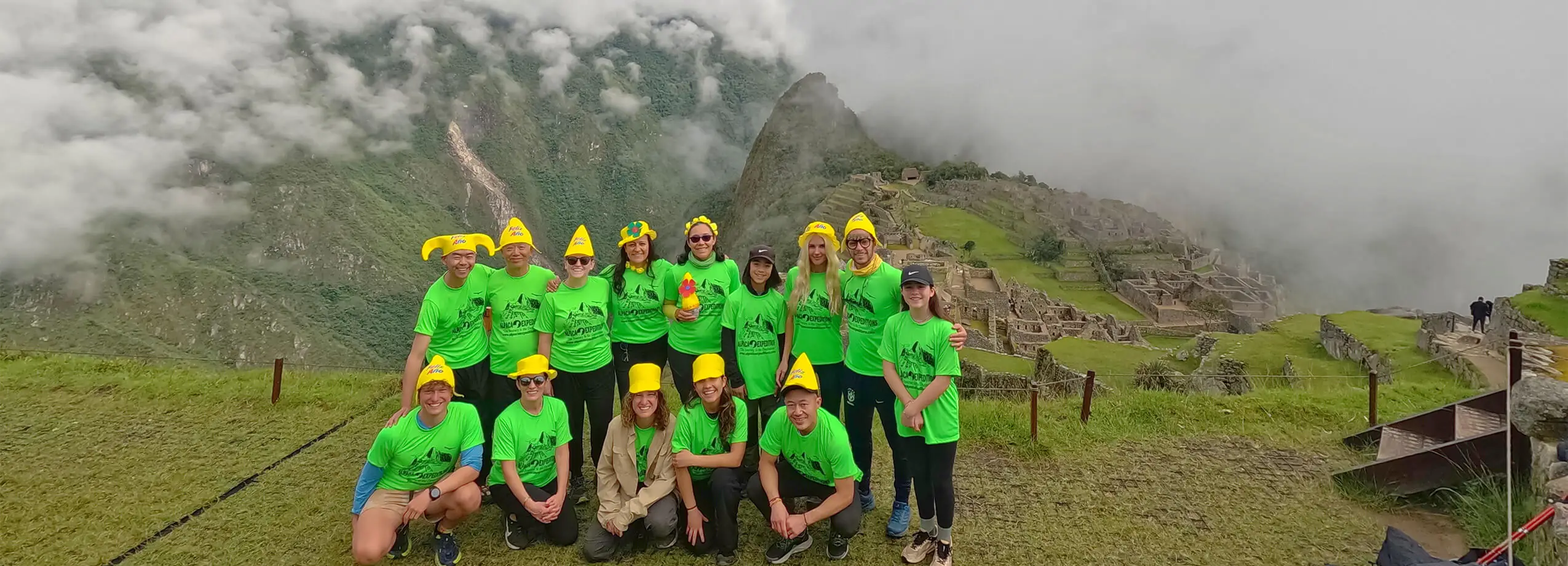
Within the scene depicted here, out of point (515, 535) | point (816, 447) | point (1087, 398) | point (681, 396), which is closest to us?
point (816, 447)

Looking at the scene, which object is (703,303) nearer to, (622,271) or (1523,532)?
(622,271)

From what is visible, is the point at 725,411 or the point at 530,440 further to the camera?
the point at 530,440

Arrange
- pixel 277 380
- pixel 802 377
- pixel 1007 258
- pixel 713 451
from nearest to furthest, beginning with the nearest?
pixel 802 377 → pixel 713 451 → pixel 277 380 → pixel 1007 258

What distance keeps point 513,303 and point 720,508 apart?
76.1 inches

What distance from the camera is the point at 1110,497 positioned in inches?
204

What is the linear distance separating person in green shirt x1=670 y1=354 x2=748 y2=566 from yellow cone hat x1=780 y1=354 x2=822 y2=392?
494 mm

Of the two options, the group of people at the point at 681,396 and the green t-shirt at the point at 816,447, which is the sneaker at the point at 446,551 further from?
the green t-shirt at the point at 816,447

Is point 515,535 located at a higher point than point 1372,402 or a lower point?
lower

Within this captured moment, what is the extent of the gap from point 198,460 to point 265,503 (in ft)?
4.49

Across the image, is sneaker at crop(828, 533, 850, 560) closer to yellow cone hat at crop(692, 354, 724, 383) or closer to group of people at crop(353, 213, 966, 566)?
group of people at crop(353, 213, 966, 566)

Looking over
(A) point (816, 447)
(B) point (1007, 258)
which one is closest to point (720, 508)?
(A) point (816, 447)

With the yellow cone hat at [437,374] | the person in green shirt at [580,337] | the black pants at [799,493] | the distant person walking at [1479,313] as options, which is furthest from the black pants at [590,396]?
the distant person walking at [1479,313]

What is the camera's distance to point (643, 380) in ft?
13.4

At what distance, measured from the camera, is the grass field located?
3634 cm
